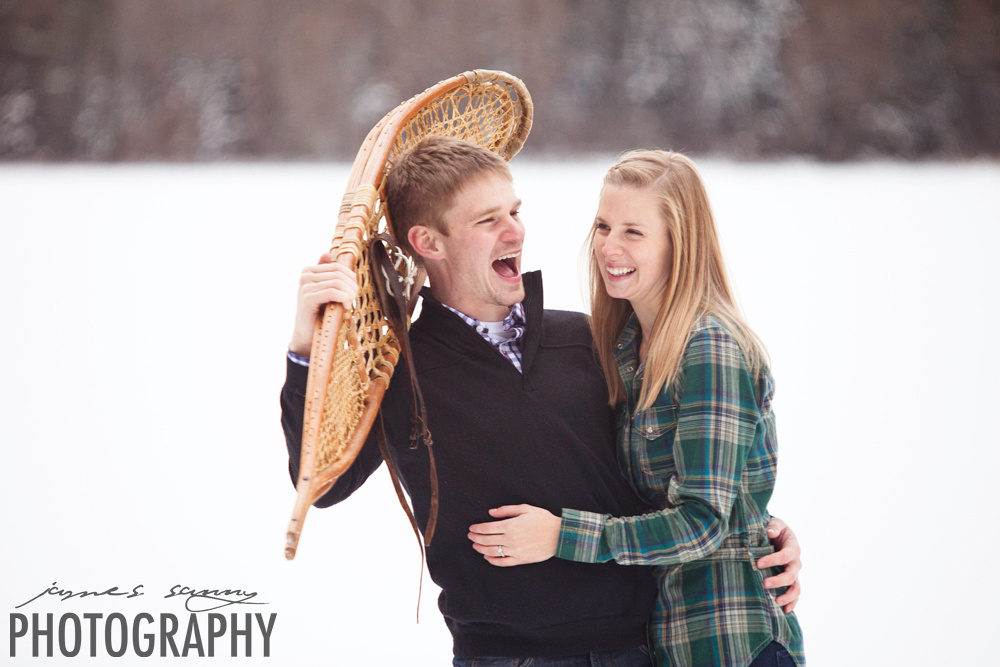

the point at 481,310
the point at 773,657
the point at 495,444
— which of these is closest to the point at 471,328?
the point at 481,310

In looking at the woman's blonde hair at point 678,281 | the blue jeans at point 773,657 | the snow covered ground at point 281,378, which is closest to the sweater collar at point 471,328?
the woman's blonde hair at point 678,281

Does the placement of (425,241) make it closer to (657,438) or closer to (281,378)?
(657,438)

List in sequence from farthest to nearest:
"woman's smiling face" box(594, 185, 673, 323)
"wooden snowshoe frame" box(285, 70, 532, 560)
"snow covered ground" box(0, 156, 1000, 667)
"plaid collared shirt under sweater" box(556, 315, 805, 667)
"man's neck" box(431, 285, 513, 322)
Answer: "snow covered ground" box(0, 156, 1000, 667) → "man's neck" box(431, 285, 513, 322) → "woman's smiling face" box(594, 185, 673, 323) → "plaid collared shirt under sweater" box(556, 315, 805, 667) → "wooden snowshoe frame" box(285, 70, 532, 560)

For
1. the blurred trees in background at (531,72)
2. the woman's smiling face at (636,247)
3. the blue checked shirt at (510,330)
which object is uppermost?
the blurred trees in background at (531,72)

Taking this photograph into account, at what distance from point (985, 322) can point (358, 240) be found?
3.68 meters

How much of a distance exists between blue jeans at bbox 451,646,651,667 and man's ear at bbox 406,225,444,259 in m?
0.67

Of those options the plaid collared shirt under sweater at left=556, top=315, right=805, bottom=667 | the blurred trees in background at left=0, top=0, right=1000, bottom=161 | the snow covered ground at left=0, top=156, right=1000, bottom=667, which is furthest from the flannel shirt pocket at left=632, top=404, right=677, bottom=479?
the blurred trees in background at left=0, top=0, right=1000, bottom=161

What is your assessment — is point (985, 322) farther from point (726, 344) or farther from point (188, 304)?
point (188, 304)

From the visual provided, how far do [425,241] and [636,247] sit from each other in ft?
1.19

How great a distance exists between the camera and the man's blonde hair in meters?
1.47

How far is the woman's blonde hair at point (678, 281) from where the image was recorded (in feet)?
4.43

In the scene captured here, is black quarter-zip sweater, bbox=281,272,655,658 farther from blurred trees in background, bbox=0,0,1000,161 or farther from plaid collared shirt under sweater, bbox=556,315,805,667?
blurred trees in background, bbox=0,0,1000,161

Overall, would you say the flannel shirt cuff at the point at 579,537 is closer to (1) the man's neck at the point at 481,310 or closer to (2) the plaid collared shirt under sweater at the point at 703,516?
(2) the plaid collared shirt under sweater at the point at 703,516

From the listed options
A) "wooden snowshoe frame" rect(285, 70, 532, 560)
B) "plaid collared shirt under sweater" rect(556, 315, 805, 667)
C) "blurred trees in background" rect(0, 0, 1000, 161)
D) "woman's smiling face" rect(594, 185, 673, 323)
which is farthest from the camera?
"blurred trees in background" rect(0, 0, 1000, 161)
